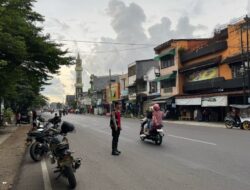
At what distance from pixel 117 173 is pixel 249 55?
30.8 metres

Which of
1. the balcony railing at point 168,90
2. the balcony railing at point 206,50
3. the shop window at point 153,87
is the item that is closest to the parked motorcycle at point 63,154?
the balcony railing at point 206,50

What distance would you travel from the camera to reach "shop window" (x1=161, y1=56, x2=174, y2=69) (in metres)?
59.5

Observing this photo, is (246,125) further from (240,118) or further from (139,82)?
(139,82)

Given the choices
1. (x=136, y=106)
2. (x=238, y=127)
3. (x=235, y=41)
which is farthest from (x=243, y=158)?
(x=136, y=106)

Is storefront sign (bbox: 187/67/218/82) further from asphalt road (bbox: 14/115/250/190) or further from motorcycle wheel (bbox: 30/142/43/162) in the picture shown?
motorcycle wheel (bbox: 30/142/43/162)

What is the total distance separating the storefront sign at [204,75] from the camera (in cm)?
4658

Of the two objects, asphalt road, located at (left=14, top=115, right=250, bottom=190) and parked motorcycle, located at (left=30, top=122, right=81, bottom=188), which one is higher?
parked motorcycle, located at (left=30, top=122, right=81, bottom=188)

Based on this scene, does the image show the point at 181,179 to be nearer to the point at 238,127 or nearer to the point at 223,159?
the point at 223,159

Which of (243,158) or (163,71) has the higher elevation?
(163,71)

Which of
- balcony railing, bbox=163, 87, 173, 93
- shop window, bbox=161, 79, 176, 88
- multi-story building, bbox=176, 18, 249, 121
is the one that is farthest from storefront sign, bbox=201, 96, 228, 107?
balcony railing, bbox=163, 87, 173, 93

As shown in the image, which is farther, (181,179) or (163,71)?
(163,71)

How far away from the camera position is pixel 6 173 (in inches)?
433

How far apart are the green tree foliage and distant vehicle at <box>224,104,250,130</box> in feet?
42.5

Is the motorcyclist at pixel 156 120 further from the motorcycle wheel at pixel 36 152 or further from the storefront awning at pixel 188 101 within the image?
the storefront awning at pixel 188 101
